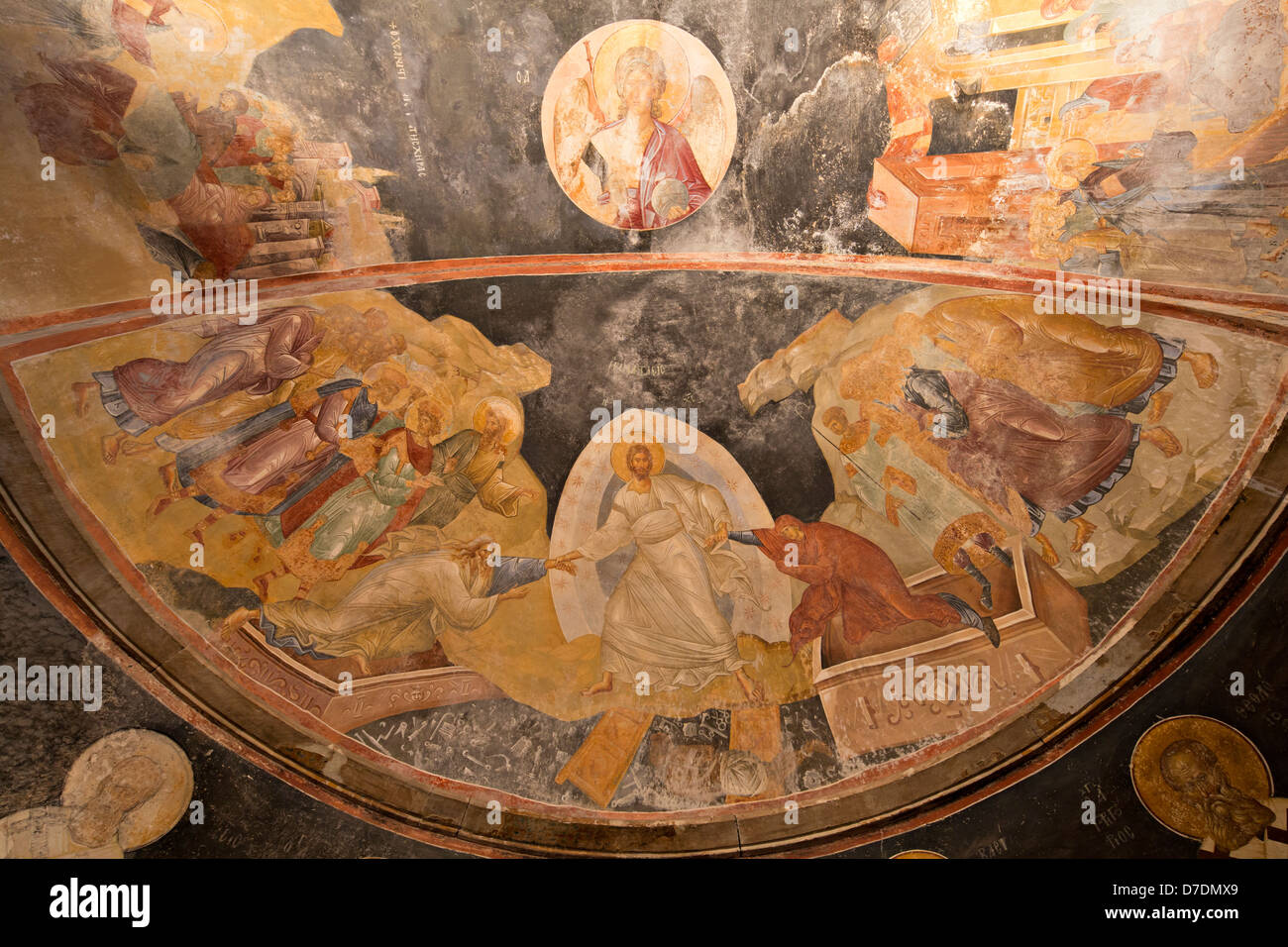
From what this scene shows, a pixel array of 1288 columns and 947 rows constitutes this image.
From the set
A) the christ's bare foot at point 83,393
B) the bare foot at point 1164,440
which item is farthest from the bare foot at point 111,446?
the bare foot at point 1164,440

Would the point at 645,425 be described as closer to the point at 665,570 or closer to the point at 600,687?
the point at 665,570

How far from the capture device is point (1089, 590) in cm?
720

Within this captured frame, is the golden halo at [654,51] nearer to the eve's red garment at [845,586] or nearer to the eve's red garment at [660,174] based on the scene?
the eve's red garment at [660,174]

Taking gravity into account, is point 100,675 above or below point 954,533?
below

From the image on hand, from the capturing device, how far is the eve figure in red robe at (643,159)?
6.98m

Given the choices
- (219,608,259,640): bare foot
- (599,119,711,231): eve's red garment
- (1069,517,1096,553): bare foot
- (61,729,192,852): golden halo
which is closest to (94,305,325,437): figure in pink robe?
(219,608,259,640): bare foot

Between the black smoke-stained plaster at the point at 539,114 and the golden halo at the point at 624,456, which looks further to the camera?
the golden halo at the point at 624,456

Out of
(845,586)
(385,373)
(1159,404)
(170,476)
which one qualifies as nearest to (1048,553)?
(1159,404)

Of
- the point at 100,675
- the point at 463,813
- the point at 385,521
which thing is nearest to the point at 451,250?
the point at 385,521

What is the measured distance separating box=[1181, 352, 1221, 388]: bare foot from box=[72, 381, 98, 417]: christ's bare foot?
33.1 ft

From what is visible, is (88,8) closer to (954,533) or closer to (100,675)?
(100,675)

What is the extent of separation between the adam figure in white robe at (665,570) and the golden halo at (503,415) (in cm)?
124

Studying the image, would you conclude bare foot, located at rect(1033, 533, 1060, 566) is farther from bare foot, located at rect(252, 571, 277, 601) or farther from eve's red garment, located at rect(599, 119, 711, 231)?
bare foot, located at rect(252, 571, 277, 601)

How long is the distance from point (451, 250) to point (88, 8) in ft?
10.9
